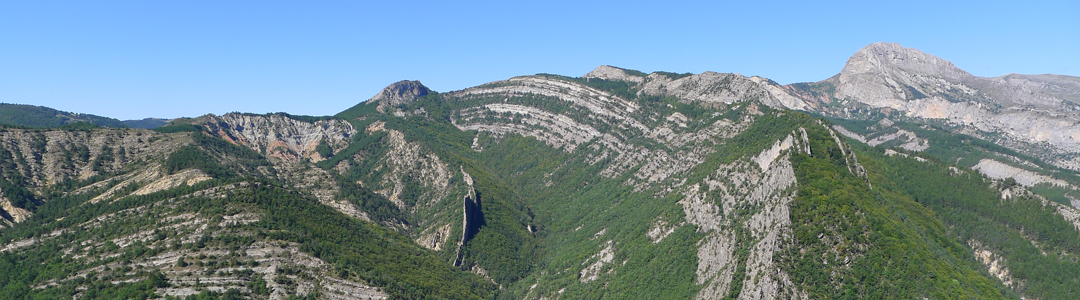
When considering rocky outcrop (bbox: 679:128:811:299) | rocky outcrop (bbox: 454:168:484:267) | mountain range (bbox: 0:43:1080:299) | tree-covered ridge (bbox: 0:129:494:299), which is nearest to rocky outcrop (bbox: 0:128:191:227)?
mountain range (bbox: 0:43:1080:299)

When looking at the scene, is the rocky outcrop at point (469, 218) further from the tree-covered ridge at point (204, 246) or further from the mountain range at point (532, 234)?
the tree-covered ridge at point (204, 246)

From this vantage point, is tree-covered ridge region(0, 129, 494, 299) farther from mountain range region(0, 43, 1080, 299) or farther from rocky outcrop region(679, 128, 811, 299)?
rocky outcrop region(679, 128, 811, 299)

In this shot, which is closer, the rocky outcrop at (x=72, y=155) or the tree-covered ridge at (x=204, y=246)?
the tree-covered ridge at (x=204, y=246)

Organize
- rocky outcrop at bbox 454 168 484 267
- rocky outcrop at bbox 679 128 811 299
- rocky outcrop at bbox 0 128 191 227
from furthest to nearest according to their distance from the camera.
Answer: rocky outcrop at bbox 454 168 484 267
rocky outcrop at bbox 0 128 191 227
rocky outcrop at bbox 679 128 811 299

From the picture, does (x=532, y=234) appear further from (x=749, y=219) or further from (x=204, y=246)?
(x=204, y=246)

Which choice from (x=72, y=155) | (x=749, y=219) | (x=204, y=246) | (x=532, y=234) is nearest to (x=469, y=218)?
(x=532, y=234)

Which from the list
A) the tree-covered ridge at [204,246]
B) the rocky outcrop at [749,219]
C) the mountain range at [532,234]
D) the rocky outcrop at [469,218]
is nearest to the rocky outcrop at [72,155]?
the mountain range at [532,234]

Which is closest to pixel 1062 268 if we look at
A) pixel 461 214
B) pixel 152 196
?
pixel 461 214

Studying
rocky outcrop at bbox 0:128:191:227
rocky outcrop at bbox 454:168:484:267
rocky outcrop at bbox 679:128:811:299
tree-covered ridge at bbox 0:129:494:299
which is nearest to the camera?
rocky outcrop at bbox 679:128:811:299

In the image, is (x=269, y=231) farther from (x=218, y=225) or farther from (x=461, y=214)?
(x=461, y=214)

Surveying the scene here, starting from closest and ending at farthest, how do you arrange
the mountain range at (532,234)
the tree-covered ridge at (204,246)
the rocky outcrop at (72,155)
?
1. the mountain range at (532,234)
2. the tree-covered ridge at (204,246)
3. the rocky outcrop at (72,155)

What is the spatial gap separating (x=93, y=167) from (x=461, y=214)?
294ft

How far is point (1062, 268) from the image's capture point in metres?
163

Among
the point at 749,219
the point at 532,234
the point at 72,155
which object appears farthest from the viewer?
the point at 532,234
